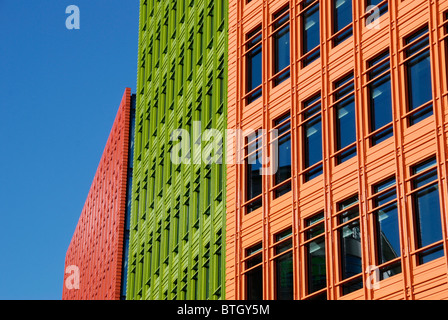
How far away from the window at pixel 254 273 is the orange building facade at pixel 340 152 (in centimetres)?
7

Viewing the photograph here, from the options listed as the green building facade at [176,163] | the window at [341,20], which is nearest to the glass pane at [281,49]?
the window at [341,20]

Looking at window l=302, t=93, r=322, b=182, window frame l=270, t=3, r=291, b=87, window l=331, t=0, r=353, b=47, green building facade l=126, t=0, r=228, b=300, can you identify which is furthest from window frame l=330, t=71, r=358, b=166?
green building facade l=126, t=0, r=228, b=300

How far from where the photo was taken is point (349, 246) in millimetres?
37438

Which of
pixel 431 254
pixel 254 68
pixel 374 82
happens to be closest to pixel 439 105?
pixel 374 82

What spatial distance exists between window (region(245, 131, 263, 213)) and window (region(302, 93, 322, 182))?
3.72 m

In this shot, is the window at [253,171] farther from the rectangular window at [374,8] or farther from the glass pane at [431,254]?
the glass pane at [431,254]

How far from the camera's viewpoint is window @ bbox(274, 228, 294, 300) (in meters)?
41.0

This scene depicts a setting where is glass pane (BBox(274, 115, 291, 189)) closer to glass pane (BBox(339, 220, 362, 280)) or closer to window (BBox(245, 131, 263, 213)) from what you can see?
window (BBox(245, 131, 263, 213))

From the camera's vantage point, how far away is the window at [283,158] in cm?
4306

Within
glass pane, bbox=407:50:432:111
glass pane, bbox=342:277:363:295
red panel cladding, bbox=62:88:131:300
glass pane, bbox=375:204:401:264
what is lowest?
glass pane, bbox=342:277:363:295

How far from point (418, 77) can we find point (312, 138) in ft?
22.5

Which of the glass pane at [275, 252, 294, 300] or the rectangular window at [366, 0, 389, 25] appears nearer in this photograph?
the rectangular window at [366, 0, 389, 25]

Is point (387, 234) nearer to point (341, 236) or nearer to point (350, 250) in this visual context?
point (350, 250)
